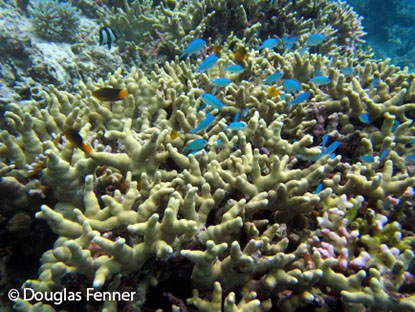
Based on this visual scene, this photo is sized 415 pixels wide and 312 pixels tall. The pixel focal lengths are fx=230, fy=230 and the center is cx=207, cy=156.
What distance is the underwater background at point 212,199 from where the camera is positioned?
74.6 inches

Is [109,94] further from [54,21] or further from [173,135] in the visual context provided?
[54,21]

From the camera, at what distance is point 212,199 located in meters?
2.12

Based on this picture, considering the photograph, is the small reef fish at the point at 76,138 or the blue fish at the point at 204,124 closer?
the small reef fish at the point at 76,138

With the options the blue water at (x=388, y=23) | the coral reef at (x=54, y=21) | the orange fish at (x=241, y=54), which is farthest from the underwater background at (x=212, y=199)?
the blue water at (x=388, y=23)

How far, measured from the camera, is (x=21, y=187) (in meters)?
2.51

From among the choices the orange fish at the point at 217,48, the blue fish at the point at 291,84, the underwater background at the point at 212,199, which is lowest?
the underwater background at the point at 212,199

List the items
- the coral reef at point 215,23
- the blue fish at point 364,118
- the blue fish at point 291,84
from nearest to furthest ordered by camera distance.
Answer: the blue fish at point 364,118, the blue fish at point 291,84, the coral reef at point 215,23

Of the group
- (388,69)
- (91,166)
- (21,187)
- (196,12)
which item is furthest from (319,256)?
(196,12)

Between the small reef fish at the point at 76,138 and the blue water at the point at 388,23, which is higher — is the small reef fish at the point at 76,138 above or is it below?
below

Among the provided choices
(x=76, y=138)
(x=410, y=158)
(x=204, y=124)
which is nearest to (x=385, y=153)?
(x=410, y=158)

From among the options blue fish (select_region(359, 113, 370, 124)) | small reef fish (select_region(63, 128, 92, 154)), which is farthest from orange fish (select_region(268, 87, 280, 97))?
small reef fish (select_region(63, 128, 92, 154))

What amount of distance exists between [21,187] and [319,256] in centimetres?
307

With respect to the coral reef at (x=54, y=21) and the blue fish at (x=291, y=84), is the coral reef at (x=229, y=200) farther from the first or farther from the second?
the coral reef at (x=54, y=21)

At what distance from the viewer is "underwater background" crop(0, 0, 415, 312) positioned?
189 cm
